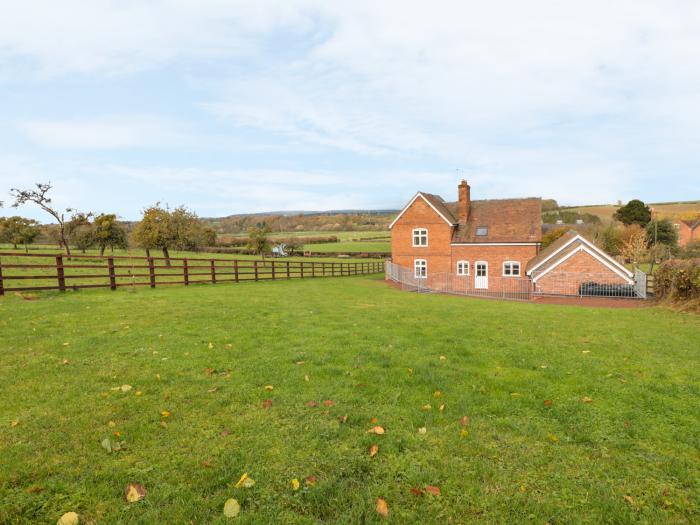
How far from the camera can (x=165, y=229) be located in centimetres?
3919

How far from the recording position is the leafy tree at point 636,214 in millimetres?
72875

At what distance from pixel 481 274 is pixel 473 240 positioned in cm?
317

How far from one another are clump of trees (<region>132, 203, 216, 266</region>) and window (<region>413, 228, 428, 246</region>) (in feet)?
76.2

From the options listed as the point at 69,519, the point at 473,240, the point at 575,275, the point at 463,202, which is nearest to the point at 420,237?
the point at 473,240

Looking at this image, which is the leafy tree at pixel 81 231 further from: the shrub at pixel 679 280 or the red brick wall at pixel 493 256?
the shrub at pixel 679 280

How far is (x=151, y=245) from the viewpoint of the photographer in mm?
39281

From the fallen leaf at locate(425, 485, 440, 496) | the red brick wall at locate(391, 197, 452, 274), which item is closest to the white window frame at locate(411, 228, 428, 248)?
the red brick wall at locate(391, 197, 452, 274)

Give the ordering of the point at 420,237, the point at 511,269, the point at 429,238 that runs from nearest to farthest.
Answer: the point at 511,269 < the point at 429,238 < the point at 420,237

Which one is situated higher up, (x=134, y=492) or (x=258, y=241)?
(x=258, y=241)

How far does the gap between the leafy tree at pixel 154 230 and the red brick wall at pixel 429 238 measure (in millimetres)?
23167

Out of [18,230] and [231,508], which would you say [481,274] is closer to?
[231,508]

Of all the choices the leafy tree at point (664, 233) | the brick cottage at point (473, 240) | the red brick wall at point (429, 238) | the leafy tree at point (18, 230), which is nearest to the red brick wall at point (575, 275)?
the brick cottage at point (473, 240)

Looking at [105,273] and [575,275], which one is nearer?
[575,275]

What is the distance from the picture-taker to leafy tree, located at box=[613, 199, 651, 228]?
72.9 meters
